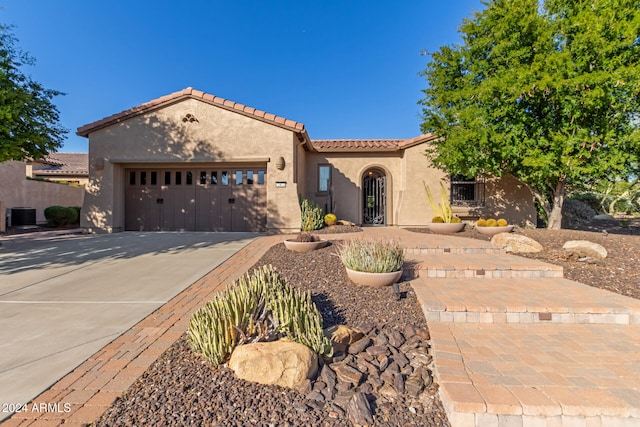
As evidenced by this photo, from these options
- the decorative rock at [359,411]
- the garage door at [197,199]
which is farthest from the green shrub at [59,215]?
the decorative rock at [359,411]

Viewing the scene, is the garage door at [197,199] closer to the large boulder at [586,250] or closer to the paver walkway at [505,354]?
the paver walkway at [505,354]

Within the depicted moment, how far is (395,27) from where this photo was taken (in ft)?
41.0

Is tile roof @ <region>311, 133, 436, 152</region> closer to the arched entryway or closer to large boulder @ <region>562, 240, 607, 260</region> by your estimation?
the arched entryway

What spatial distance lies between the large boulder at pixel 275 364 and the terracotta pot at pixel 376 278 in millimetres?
1890

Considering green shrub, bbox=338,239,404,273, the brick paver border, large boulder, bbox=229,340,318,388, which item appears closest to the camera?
the brick paver border

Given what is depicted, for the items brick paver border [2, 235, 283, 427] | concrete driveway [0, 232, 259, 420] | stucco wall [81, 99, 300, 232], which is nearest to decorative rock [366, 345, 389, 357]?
brick paver border [2, 235, 283, 427]

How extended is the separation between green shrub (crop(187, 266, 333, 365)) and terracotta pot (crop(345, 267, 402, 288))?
4.72ft

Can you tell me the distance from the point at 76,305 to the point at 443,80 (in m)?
12.0

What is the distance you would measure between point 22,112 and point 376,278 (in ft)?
34.3

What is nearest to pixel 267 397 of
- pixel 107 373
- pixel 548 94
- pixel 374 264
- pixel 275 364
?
pixel 275 364

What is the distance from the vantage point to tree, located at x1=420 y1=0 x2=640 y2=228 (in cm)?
761

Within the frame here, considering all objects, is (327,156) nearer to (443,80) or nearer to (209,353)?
(443,80)

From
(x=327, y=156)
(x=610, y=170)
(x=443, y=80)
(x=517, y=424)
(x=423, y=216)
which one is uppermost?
(x=443, y=80)

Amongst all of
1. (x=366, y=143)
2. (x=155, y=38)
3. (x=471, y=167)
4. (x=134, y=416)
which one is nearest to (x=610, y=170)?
(x=471, y=167)
